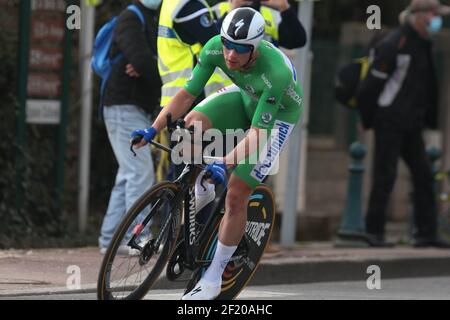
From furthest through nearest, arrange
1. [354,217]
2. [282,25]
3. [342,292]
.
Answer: [354,217], [282,25], [342,292]

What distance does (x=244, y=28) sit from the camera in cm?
810

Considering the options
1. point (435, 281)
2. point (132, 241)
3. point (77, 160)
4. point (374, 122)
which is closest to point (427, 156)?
point (374, 122)

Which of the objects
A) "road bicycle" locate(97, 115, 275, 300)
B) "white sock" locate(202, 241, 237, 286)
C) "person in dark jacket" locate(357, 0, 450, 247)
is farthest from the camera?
"person in dark jacket" locate(357, 0, 450, 247)

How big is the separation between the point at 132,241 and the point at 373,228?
209 inches

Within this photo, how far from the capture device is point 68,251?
10906 millimetres

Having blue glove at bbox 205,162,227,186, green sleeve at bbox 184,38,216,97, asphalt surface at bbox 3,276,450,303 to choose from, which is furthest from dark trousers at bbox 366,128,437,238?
blue glove at bbox 205,162,227,186

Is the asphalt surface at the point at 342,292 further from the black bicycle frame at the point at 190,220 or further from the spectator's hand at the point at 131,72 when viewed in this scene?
the spectator's hand at the point at 131,72

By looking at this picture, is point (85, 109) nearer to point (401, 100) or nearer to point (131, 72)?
point (131, 72)

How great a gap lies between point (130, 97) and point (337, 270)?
2268mm

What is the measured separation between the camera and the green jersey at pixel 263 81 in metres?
8.11

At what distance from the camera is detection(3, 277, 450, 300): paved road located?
9.12 m

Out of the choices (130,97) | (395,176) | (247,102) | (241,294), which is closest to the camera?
(247,102)

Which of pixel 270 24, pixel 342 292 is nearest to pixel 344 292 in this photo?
pixel 342 292

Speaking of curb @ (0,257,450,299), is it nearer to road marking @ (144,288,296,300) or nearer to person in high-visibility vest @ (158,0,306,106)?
road marking @ (144,288,296,300)
